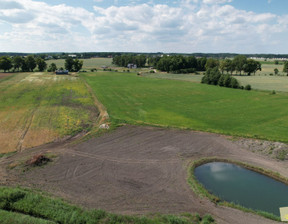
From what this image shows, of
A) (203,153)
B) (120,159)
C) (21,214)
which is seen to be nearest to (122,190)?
(120,159)

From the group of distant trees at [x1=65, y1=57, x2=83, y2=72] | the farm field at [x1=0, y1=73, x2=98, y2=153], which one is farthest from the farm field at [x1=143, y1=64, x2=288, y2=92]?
the farm field at [x1=0, y1=73, x2=98, y2=153]

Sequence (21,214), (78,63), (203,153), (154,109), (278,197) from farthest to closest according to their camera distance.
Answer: (78,63) < (154,109) < (203,153) < (278,197) < (21,214)

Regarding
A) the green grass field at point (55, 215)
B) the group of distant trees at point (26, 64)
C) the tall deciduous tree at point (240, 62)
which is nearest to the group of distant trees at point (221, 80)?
the tall deciduous tree at point (240, 62)

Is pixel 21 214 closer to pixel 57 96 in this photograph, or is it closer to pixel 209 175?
pixel 209 175

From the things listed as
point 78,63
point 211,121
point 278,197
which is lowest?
point 278,197

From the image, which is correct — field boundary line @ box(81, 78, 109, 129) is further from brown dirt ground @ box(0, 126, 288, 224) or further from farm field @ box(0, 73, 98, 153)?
brown dirt ground @ box(0, 126, 288, 224)

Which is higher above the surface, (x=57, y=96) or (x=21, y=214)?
(x=57, y=96)

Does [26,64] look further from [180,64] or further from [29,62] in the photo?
[180,64]
